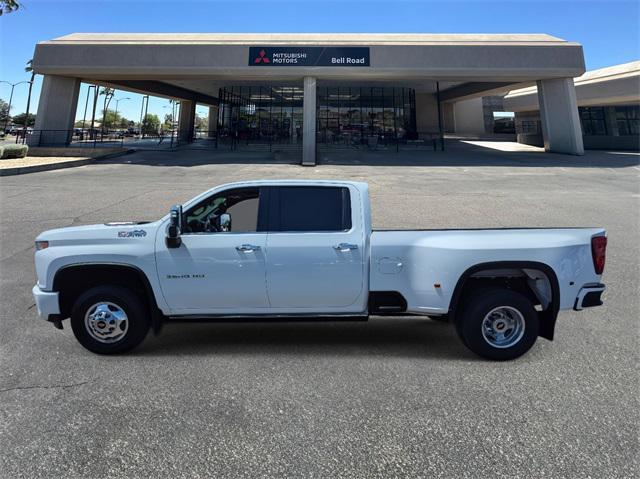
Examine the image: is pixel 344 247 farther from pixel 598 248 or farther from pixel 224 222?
pixel 598 248

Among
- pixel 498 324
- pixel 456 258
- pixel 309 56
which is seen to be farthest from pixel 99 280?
pixel 309 56

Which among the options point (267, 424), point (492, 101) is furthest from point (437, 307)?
point (492, 101)

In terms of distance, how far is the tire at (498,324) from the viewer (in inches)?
150

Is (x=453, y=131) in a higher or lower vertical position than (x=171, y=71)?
lower

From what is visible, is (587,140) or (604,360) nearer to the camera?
(604,360)

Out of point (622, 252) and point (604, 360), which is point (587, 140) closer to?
point (622, 252)

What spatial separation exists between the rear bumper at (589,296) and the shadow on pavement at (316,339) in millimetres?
1103

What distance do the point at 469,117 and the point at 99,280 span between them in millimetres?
55154

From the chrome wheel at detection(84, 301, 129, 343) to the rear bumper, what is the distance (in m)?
4.31

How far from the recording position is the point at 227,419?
10.1ft

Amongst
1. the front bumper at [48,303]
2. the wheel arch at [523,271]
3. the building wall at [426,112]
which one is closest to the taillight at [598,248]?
the wheel arch at [523,271]

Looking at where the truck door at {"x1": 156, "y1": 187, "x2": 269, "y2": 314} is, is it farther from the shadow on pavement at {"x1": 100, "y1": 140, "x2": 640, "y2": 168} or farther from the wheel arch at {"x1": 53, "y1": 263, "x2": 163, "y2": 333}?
the shadow on pavement at {"x1": 100, "y1": 140, "x2": 640, "y2": 168}

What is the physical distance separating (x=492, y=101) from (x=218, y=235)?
57899 millimetres

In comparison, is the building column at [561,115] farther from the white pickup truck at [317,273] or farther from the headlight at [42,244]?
the headlight at [42,244]
